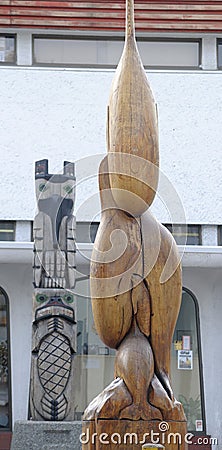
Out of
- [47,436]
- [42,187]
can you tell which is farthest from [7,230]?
[47,436]

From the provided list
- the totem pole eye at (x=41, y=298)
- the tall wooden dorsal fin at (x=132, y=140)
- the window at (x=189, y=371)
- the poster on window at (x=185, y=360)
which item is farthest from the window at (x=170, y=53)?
the tall wooden dorsal fin at (x=132, y=140)

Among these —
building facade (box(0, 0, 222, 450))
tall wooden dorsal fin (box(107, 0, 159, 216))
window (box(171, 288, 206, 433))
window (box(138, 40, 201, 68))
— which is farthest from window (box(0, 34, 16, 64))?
tall wooden dorsal fin (box(107, 0, 159, 216))

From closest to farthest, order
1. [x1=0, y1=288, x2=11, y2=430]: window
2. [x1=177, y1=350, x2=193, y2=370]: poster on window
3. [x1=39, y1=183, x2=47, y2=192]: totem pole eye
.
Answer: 1. [x1=39, y1=183, x2=47, y2=192]: totem pole eye
2. [x1=0, y1=288, x2=11, y2=430]: window
3. [x1=177, y1=350, x2=193, y2=370]: poster on window

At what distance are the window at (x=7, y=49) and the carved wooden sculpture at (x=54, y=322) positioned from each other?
13.0ft

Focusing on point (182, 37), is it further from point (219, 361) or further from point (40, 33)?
point (219, 361)

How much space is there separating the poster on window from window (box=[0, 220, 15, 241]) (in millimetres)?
3160

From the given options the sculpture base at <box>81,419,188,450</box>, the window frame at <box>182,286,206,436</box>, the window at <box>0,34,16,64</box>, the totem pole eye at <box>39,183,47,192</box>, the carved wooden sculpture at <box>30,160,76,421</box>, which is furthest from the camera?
the window at <box>0,34,16,64</box>

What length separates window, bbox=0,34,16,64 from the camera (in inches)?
543

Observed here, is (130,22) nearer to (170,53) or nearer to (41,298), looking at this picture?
(41,298)

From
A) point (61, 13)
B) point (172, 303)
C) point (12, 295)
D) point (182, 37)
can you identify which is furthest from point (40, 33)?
point (172, 303)

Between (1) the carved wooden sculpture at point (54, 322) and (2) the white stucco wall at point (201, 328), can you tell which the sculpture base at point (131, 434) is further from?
(2) the white stucco wall at point (201, 328)

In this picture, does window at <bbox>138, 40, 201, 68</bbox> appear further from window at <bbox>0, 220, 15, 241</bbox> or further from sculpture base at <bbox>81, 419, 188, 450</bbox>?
sculpture base at <bbox>81, 419, 188, 450</bbox>

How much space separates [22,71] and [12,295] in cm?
356

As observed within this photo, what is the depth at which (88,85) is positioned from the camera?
13.7m
